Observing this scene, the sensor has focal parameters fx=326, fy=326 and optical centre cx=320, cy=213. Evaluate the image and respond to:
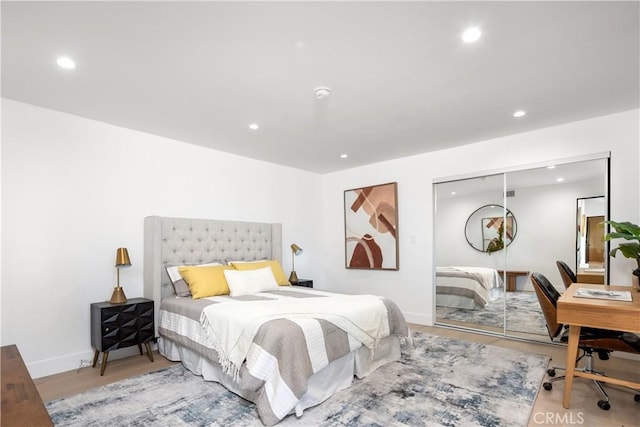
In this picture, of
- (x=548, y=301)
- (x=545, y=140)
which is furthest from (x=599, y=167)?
→ (x=548, y=301)

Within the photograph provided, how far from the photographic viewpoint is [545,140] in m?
3.85

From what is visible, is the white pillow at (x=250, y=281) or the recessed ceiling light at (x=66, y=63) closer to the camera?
the recessed ceiling light at (x=66, y=63)

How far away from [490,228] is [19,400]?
465cm

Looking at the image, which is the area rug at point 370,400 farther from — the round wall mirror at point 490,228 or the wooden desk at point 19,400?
the round wall mirror at point 490,228

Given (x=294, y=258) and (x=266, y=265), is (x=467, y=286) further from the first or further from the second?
(x=266, y=265)

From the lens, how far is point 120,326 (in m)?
3.14

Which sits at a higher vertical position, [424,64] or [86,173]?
[424,64]

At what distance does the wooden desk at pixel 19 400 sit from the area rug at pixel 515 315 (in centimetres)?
434

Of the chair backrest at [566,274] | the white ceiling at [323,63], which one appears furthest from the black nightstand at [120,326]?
the chair backrest at [566,274]

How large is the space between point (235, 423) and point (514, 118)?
3859 mm

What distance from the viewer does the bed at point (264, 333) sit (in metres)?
2.25

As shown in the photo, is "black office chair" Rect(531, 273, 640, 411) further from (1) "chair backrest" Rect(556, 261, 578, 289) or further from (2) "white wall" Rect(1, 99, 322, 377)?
(2) "white wall" Rect(1, 99, 322, 377)

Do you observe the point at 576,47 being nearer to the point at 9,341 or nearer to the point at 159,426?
the point at 159,426

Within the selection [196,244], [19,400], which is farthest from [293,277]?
[19,400]
